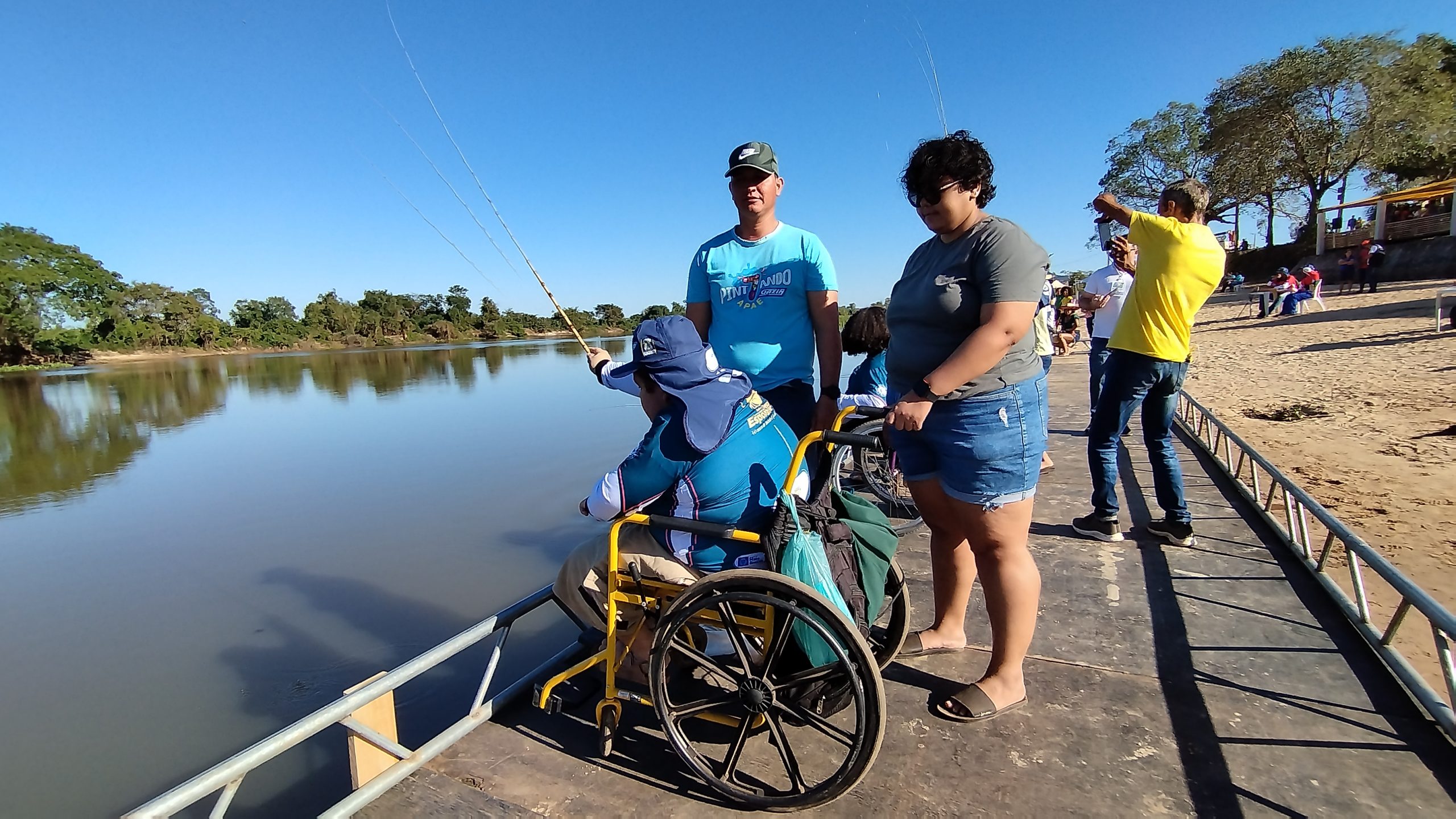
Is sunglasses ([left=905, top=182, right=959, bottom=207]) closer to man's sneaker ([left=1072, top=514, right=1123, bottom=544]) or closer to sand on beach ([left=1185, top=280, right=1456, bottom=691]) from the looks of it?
man's sneaker ([left=1072, top=514, right=1123, bottom=544])

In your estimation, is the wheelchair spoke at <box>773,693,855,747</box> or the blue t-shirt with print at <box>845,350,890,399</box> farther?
the blue t-shirt with print at <box>845,350,890,399</box>

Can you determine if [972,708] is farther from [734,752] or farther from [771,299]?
[771,299]

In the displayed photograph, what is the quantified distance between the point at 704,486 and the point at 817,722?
63 centimetres

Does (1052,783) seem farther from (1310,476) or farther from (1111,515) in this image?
(1310,476)

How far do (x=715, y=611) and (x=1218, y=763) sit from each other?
4.34ft

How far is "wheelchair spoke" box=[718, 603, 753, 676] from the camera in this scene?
162 cm

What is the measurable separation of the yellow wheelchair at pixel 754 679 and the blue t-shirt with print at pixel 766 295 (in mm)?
734

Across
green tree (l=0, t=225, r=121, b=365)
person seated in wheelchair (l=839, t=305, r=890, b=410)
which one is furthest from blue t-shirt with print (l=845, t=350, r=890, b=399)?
green tree (l=0, t=225, r=121, b=365)

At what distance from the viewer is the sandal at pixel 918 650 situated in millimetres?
2273

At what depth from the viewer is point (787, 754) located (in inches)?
63.0

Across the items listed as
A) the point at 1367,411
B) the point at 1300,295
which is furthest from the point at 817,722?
the point at 1300,295

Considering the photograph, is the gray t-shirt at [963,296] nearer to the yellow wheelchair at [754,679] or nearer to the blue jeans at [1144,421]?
the yellow wheelchair at [754,679]

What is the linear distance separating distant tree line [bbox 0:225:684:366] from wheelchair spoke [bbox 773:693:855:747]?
672 inches

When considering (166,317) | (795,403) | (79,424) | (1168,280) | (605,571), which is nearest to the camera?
(605,571)
